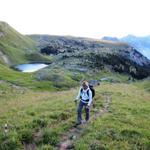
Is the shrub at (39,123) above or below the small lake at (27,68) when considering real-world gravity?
above

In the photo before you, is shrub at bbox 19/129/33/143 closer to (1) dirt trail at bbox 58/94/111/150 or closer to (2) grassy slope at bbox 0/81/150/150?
(2) grassy slope at bbox 0/81/150/150

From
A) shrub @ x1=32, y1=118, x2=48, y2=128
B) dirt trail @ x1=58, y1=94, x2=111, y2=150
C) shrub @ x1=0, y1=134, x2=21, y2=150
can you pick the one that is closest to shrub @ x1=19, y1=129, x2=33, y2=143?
shrub @ x1=0, y1=134, x2=21, y2=150

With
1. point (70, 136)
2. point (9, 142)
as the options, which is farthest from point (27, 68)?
point (9, 142)

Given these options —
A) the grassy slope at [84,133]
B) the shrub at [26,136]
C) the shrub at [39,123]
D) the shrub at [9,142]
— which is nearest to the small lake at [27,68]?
the grassy slope at [84,133]

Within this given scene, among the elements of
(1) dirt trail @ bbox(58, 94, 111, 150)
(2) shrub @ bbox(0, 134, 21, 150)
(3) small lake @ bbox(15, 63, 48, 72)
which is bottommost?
(3) small lake @ bbox(15, 63, 48, 72)

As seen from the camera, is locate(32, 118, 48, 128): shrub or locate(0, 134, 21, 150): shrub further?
locate(32, 118, 48, 128): shrub

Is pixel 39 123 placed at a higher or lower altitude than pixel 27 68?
higher

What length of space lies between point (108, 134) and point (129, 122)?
13.4 ft

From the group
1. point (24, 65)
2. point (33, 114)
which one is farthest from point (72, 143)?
point (24, 65)

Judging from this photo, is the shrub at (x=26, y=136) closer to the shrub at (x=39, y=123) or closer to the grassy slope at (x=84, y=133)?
the grassy slope at (x=84, y=133)

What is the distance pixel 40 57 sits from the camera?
186m

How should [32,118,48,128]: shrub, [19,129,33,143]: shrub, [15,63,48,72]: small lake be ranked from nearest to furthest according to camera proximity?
1. [19,129,33,143]: shrub
2. [32,118,48,128]: shrub
3. [15,63,48,72]: small lake

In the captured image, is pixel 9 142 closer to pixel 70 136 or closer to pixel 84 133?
pixel 70 136

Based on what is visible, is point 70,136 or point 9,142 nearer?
point 9,142
